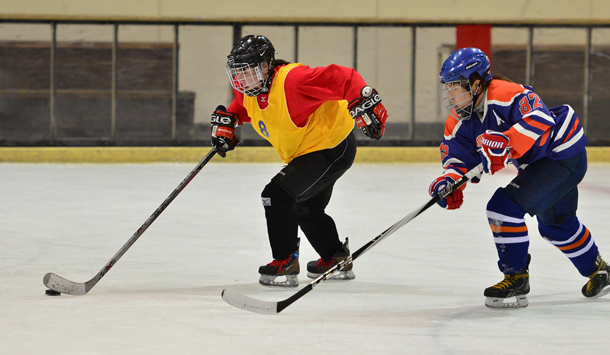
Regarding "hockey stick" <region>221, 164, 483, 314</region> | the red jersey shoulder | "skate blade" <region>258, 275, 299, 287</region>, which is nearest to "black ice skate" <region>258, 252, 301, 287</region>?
"skate blade" <region>258, 275, 299, 287</region>

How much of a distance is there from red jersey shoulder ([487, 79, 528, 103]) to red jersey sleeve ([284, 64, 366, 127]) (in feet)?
1.85

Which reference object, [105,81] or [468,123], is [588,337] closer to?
[468,123]

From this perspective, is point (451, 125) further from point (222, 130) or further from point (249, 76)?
→ point (222, 130)

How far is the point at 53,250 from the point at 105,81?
7084 millimetres

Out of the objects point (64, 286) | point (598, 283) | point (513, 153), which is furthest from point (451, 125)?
point (64, 286)

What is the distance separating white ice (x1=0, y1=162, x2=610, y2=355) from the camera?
A: 8.48 feet

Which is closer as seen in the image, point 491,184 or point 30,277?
point 30,277

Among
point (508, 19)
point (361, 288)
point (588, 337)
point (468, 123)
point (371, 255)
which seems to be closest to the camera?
point (588, 337)

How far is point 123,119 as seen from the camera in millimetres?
10961

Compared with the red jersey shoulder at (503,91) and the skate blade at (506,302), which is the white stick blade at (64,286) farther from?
the red jersey shoulder at (503,91)

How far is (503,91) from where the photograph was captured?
2.98 m

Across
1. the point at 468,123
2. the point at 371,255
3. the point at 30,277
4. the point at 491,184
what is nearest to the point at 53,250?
the point at 30,277

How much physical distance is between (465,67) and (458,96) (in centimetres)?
11

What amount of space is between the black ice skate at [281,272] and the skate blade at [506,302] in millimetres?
861
